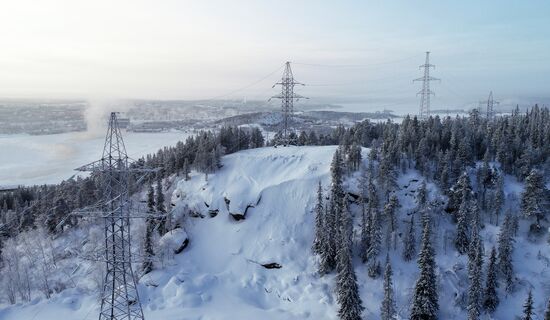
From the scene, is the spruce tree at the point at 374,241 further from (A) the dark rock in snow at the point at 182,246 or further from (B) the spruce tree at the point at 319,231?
(A) the dark rock in snow at the point at 182,246

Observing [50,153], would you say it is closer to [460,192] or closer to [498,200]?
[460,192]

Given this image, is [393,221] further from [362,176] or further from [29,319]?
[29,319]

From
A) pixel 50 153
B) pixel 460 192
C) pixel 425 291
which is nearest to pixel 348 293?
pixel 425 291

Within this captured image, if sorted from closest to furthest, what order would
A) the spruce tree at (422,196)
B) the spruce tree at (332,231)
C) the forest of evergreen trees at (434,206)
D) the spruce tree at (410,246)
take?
the forest of evergreen trees at (434,206)
the spruce tree at (332,231)
the spruce tree at (410,246)
the spruce tree at (422,196)

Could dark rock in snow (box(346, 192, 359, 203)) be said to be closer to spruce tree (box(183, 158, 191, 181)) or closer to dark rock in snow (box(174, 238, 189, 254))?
dark rock in snow (box(174, 238, 189, 254))

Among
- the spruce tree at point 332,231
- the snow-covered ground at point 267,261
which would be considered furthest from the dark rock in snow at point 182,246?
the spruce tree at point 332,231
